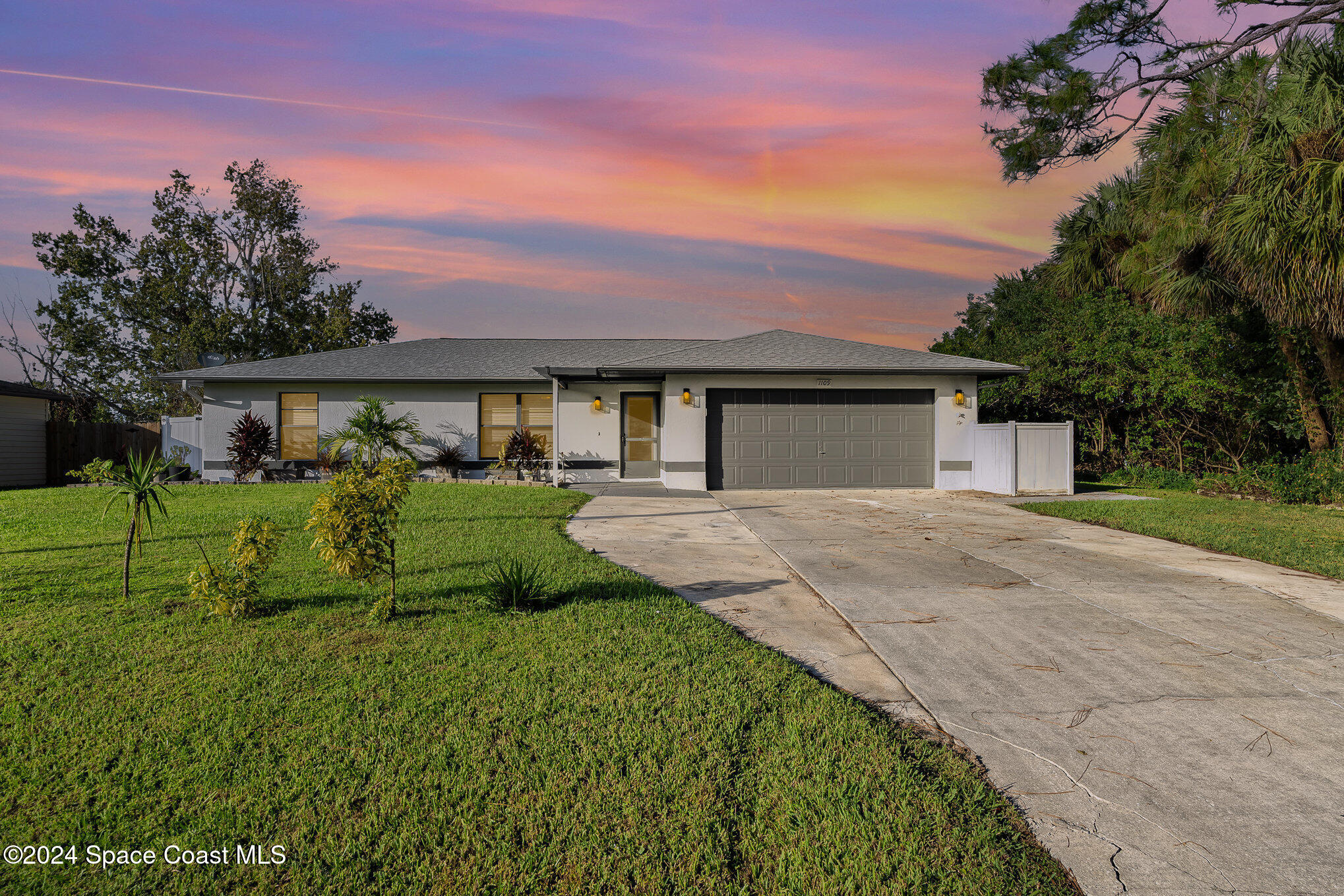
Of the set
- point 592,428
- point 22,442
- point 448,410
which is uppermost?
point 448,410

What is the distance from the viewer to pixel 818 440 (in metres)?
15.2

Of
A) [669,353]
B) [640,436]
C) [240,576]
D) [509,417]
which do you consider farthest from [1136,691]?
[509,417]

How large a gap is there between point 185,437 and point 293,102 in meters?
10.5

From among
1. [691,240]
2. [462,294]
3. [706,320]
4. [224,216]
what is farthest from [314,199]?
[691,240]

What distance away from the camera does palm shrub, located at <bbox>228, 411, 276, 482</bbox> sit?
16.0 metres

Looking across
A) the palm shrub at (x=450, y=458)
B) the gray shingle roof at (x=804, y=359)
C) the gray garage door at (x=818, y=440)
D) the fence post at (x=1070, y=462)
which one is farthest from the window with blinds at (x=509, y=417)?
the fence post at (x=1070, y=462)

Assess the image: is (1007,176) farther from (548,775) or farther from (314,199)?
(314,199)

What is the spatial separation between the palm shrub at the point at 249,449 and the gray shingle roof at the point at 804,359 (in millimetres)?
8770

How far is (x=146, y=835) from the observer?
8.25 ft

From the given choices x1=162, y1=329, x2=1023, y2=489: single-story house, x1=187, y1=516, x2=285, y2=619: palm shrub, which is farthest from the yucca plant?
x1=162, y1=329, x2=1023, y2=489: single-story house

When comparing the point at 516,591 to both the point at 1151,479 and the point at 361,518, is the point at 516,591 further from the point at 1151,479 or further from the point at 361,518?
the point at 1151,479

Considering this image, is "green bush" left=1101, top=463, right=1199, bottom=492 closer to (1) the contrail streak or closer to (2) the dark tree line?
(1) the contrail streak

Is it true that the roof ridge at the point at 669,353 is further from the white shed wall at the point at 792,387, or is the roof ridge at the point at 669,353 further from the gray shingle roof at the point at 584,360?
the white shed wall at the point at 792,387

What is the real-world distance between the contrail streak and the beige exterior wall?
8.33 m
